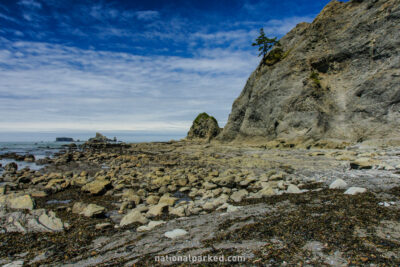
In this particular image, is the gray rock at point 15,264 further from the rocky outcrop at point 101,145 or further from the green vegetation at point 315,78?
the rocky outcrop at point 101,145

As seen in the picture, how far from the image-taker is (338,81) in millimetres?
28812

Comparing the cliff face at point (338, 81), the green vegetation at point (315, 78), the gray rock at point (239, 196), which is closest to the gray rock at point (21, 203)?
the gray rock at point (239, 196)

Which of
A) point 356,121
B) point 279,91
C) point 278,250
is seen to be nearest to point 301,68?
point 279,91

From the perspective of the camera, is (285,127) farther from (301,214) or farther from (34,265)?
(34,265)

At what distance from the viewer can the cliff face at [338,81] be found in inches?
927

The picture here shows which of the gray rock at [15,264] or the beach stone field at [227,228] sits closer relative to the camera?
the beach stone field at [227,228]

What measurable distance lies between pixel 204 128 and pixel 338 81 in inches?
1704

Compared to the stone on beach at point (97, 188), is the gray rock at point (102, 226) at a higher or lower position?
lower

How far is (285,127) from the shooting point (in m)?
30.8

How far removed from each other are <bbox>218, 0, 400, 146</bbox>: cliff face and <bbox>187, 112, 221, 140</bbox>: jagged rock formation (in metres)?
25.3

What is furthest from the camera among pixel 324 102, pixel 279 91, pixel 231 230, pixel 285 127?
pixel 279 91

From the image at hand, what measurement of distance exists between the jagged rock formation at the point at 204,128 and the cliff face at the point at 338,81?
82.9 ft

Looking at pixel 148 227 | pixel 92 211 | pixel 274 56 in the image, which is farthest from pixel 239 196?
pixel 274 56

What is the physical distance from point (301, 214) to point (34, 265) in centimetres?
637
